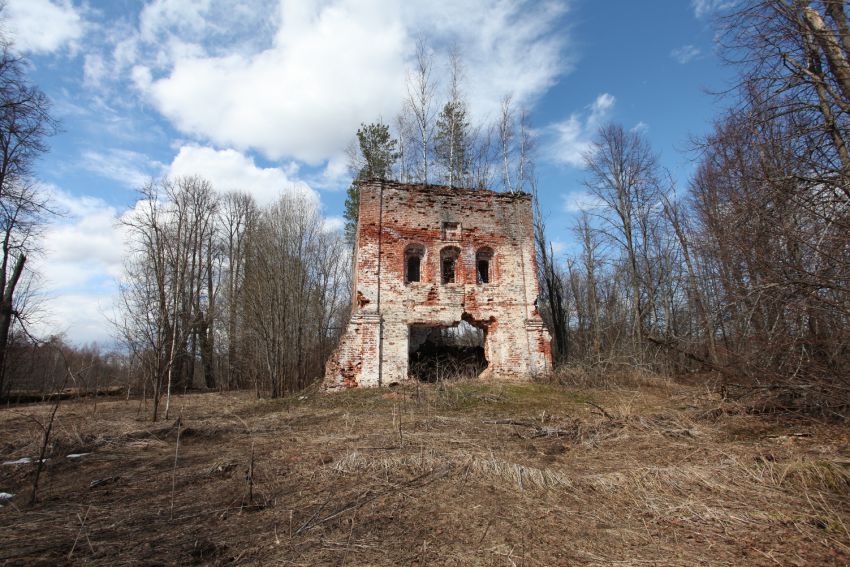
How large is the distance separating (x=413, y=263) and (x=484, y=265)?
2.52m

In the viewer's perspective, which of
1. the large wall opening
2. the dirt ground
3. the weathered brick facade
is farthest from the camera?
the large wall opening

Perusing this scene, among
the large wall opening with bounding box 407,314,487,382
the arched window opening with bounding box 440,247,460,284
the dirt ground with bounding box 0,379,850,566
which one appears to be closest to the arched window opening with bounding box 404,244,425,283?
the arched window opening with bounding box 440,247,460,284

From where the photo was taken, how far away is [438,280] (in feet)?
43.6

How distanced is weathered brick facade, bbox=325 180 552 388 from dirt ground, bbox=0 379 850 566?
4.95 meters

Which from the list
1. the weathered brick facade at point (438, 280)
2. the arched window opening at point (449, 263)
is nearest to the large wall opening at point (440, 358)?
the weathered brick facade at point (438, 280)

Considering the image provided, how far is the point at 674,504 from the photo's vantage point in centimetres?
371

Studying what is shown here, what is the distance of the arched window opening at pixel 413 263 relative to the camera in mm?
13572

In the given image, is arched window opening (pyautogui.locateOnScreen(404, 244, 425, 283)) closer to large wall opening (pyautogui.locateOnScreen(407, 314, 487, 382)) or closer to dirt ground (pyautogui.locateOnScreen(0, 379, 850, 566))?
large wall opening (pyautogui.locateOnScreen(407, 314, 487, 382))

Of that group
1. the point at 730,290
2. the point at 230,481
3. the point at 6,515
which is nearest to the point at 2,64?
the point at 6,515

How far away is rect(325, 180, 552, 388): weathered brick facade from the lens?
12273mm

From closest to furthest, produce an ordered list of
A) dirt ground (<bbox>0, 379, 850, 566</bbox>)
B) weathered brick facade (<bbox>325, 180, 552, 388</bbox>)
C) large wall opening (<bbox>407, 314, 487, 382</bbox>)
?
dirt ground (<bbox>0, 379, 850, 566</bbox>)
weathered brick facade (<bbox>325, 180, 552, 388</bbox>)
large wall opening (<bbox>407, 314, 487, 382</bbox>)

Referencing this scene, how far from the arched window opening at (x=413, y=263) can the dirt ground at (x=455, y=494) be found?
691 centimetres

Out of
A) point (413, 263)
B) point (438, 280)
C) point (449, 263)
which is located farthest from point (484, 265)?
point (413, 263)

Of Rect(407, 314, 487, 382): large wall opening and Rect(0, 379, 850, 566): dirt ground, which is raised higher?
Rect(407, 314, 487, 382): large wall opening
